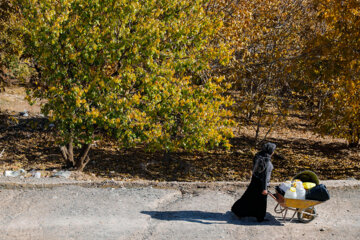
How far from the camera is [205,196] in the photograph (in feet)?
25.8

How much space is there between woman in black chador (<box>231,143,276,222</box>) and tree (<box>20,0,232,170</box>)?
2.41 metres

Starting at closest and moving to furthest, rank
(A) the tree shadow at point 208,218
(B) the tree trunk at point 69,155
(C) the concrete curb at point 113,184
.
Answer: (A) the tree shadow at point 208,218, (C) the concrete curb at point 113,184, (B) the tree trunk at point 69,155

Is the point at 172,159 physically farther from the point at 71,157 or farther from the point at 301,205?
the point at 301,205

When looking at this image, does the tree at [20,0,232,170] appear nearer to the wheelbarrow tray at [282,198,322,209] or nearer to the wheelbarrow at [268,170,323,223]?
the wheelbarrow at [268,170,323,223]

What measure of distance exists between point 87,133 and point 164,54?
2768 millimetres

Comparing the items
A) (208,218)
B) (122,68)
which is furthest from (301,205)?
(122,68)

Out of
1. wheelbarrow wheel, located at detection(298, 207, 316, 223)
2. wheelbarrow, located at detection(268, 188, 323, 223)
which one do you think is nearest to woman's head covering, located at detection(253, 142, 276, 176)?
wheelbarrow, located at detection(268, 188, 323, 223)

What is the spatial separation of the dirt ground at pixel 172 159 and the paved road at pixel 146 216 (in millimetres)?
2851

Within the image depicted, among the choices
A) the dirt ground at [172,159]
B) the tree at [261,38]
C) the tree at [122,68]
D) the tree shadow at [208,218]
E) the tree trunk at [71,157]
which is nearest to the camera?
the tree shadow at [208,218]

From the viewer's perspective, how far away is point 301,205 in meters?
6.37

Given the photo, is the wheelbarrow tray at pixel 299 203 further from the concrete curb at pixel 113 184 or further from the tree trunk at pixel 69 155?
the tree trunk at pixel 69 155

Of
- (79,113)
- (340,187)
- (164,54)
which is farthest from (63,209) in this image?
(340,187)

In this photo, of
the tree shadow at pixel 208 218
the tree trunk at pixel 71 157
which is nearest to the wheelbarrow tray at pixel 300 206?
the tree shadow at pixel 208 218

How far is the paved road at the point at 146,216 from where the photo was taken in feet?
20.5
